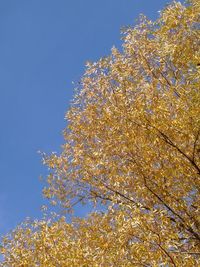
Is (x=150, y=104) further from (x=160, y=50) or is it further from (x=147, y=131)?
(x=160, y=50)

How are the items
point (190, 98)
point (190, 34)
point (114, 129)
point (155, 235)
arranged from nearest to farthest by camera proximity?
1. point (155, 235)
2. point (190, 98)
3. point (114, 129)
4. point (190, 34)

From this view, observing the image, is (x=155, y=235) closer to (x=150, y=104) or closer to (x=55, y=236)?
(x=55, y=236)

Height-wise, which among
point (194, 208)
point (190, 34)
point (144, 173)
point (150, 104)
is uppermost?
point (190, 34)

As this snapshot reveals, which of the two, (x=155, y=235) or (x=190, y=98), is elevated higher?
(x=190, y=98)

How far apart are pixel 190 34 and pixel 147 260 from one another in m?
7.19

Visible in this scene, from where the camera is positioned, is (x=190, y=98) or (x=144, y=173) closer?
(x=190, y=98)

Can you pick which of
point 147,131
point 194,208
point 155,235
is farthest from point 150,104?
point 155,235

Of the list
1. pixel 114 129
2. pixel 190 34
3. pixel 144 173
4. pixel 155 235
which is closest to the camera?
pixel 155 235

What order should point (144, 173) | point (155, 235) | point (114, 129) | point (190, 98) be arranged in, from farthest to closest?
1. point (114, 129)
2. point (144, 173)
3. point (190, 98)
4. point (155, 235)

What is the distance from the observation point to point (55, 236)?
36.4 ft

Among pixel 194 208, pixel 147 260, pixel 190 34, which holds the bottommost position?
pixel 147 260

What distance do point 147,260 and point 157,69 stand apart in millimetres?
6903

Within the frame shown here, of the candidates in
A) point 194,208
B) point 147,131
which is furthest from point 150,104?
point 194,208

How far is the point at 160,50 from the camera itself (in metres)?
14.3
